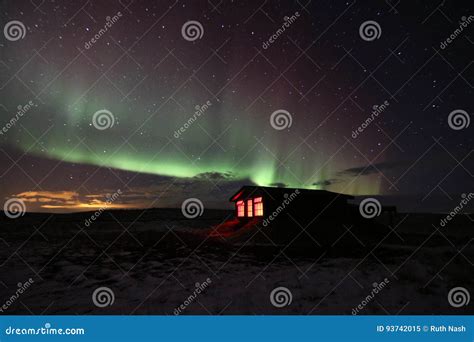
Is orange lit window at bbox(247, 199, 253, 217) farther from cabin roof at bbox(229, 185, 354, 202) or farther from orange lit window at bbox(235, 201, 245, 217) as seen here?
orange lit window at bbox(235, 201, 245, 217)

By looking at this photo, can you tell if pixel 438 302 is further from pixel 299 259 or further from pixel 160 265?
pixel 160 265

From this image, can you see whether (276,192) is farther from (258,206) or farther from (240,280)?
(240,280)

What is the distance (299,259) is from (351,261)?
203 cm

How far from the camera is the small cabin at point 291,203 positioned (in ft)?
64.5

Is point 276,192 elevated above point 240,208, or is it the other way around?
point 240,208

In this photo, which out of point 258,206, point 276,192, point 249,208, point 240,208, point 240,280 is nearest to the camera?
point 240,280

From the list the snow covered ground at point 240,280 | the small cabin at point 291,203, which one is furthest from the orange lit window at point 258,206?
the snow covered ground at point 240,280

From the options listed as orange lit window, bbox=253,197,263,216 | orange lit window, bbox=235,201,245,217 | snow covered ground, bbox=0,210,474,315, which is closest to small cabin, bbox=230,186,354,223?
orange lit window, bbox=253,197,263,216

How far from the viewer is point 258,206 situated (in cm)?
2109

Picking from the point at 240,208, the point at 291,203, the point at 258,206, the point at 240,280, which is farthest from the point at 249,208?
the point at 240,280

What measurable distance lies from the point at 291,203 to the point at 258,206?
2.67m

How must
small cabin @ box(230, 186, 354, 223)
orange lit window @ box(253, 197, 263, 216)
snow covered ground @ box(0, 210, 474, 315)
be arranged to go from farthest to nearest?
orange lit window @ box(253, 197, 263, 216) < small cabin @ box(230, 186, 354, 223) < snow covered ground @ box(0, 210, 474, 315)

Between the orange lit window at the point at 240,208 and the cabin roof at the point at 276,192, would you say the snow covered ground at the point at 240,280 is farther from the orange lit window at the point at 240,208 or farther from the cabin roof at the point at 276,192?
the orange lit window at the point at 240,208

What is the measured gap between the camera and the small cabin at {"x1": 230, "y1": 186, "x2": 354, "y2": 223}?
1966 centimetres
